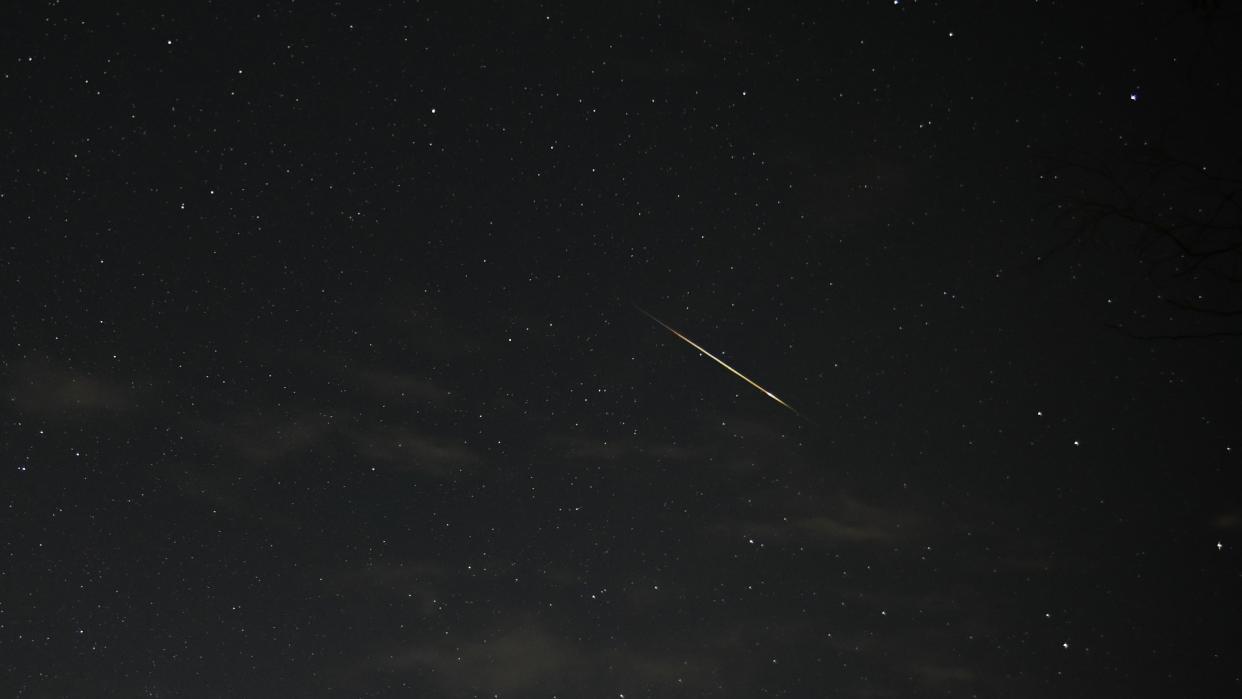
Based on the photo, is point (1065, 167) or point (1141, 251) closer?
point (1141, 251)

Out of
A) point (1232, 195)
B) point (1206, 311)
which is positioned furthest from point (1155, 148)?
point (1206, 311)

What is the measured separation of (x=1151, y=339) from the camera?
4.27 feet

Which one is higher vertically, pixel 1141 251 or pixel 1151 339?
pixel 1141 251

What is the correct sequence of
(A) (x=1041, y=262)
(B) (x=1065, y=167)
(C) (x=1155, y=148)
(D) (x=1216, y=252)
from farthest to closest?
1. (A) (x=1041, y=262)
2. (B) (x=1065, y=167)
3. (C) (x=1155, y=148)
4. (D) (x=1216, y=252)

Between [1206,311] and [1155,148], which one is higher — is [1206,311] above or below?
below

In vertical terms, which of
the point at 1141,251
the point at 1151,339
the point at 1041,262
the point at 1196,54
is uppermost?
the point at 1196,54

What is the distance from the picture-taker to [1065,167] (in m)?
1.42

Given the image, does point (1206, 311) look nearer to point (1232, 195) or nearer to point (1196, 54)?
point (1232, 195)

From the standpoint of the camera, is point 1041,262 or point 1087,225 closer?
point 1087,225

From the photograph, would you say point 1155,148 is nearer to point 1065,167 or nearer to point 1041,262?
point 1065,167

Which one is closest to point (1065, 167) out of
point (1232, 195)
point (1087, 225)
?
point (1087, 225)

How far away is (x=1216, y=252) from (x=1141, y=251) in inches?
4.7

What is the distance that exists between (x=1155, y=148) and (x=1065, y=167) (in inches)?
5.6

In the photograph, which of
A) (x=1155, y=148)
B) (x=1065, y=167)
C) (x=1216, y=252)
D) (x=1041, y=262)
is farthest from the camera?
(x=1041, y=262)
